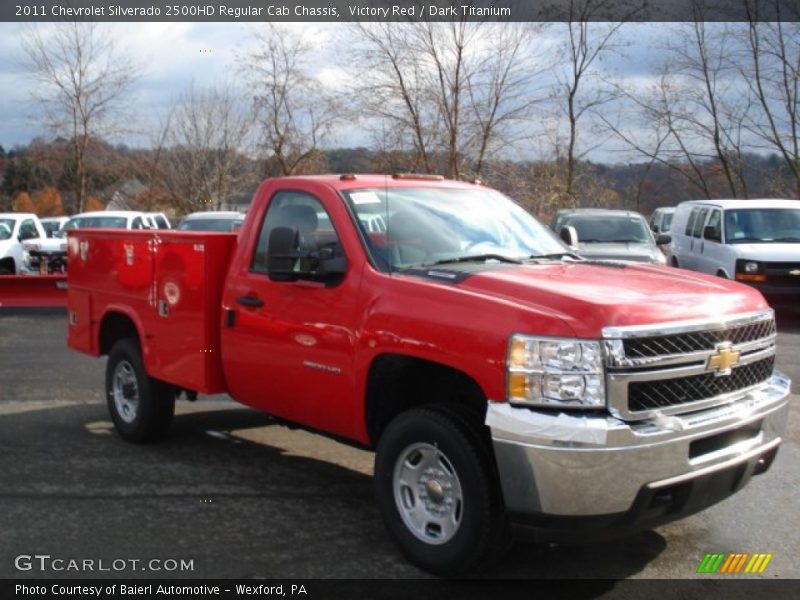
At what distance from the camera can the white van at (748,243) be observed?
13.8m

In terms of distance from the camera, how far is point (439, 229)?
5.23 meters

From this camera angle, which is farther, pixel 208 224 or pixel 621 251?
pixel 208 224

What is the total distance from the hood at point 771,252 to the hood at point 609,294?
9.70m

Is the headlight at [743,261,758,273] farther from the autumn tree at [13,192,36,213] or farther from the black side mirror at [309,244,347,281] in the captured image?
the autumn tree at [13,192,36,213]

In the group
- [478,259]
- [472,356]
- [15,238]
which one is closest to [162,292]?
[478,259]

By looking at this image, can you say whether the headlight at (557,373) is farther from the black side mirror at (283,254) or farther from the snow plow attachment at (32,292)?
the snow plow attachment at (32,292)

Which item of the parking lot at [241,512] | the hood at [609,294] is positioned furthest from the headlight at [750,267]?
the hood at [609,294]

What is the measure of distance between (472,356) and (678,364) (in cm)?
93

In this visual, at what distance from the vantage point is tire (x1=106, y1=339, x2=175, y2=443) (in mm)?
6699

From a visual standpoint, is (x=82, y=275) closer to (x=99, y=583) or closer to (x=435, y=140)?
(x=99, y=583)

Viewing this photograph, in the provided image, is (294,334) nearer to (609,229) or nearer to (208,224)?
(609,229)

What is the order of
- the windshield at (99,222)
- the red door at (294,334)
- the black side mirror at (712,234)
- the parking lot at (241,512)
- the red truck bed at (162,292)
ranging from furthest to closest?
the windshield at (99,222)
the black side mirror at (712,234)
the red truck bed at (162,292)
the red door at (294,334)
the parking lot at (241,512)

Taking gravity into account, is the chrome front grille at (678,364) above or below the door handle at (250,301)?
below

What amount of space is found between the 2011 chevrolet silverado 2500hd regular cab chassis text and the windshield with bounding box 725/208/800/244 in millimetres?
9962
